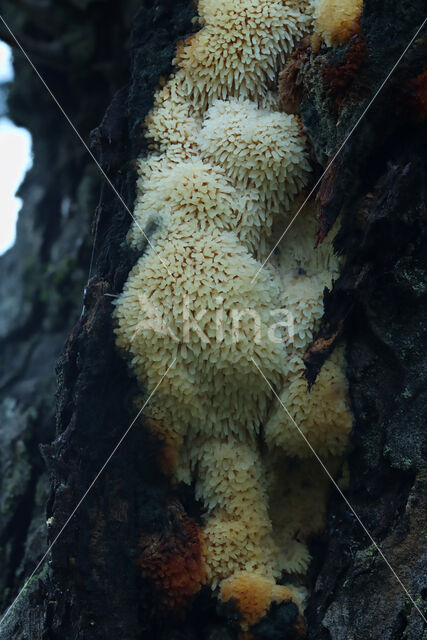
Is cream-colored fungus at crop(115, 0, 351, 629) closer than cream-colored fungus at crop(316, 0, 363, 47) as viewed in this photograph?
No

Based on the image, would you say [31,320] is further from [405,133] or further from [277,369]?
[405,133]

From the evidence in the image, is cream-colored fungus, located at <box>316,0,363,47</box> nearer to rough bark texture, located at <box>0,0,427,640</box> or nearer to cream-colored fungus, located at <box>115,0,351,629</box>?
rough bark texture, located at <box>0,0,427,640</box>

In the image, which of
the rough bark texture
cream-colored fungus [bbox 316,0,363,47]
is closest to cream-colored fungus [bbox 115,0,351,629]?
the rough bark texture

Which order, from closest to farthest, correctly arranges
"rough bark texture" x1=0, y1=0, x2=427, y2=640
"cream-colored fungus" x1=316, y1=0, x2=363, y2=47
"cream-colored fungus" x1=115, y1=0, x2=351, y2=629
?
1. "rough bark texture" x1=0, y1=0, x2=427, y2=640
2. "cream-colored fungus" x1=316, y1=0, x2=363, y2=47
3. "cream-colored fungus" x1=115, y1=0, x2=351, y2=629

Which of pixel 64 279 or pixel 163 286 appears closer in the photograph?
pixel 163 286

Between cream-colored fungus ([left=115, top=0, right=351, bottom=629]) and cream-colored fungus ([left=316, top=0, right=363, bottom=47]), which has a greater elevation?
cream-colored fungus ([left=316, top=0, right=363, bottom=47])

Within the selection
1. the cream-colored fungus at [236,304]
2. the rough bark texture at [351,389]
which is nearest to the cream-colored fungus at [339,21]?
the rough bark texture at [351,389]

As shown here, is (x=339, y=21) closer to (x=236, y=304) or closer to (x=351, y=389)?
(x=236, y=304)

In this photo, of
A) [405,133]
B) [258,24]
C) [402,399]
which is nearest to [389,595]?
[402,399]

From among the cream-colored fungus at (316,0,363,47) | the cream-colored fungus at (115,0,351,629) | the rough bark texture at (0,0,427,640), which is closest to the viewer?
the rough bark texture at (0,0,427,640)
